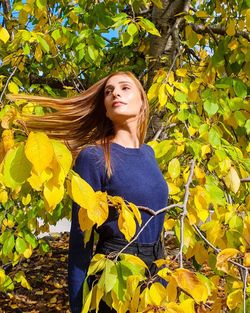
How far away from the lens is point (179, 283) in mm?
1056

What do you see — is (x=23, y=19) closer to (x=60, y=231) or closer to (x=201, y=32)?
(x=201, y=32)

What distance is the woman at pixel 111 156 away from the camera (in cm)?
164

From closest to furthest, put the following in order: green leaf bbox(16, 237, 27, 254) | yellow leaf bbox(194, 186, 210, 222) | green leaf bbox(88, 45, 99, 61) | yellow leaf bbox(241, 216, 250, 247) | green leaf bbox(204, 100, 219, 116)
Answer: yellow leaf bbox(241, 216, 250, 247)
yellow leaf bbox(194, 186, 210, 222)
green leaf bbox(204, 100, 219, 116)
green leaf bbox(88, 45, 99, 61)
green leaf bbox(16, 237, 27, 254)

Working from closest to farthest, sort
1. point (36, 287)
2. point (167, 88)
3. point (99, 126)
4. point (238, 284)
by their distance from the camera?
point (238, 284) < point (99, 126) < point (167, 88) < point (36, 287)

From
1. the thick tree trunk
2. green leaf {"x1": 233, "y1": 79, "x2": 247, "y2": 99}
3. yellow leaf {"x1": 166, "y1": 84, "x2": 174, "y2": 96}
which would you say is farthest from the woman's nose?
the thick tree trunk

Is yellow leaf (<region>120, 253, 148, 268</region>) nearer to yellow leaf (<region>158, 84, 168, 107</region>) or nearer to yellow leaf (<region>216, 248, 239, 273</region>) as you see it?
yellow leaf (<region>216, 248, 239, 273</region>)

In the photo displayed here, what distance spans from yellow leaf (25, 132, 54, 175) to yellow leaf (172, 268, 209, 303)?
405 mm

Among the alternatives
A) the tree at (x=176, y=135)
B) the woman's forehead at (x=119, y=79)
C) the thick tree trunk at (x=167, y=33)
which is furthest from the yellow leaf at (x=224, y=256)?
the thick tree trunk at (x=167, y=33)

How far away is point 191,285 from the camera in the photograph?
105 centimetres

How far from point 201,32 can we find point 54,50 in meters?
0.86

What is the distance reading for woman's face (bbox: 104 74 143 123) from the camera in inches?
70.2

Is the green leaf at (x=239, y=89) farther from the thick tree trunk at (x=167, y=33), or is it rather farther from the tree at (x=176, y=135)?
the thick tree trunk at (x=167, y=33)

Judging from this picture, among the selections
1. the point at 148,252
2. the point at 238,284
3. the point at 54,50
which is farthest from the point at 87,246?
the point at 54,50

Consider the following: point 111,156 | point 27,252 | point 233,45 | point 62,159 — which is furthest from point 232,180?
point 27,252
